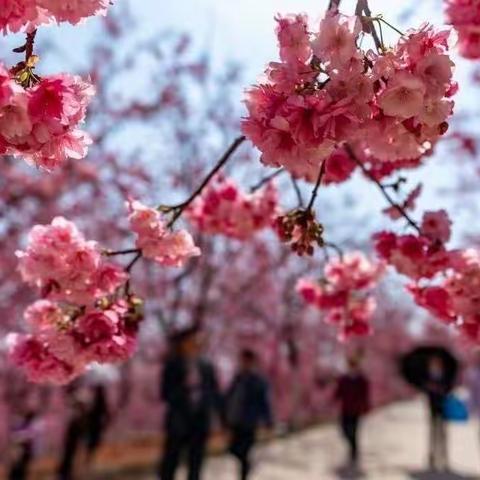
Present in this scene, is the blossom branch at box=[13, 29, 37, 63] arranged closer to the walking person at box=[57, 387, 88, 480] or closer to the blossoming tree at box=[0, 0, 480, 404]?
the blossoming tree at box=[0, 0, 480, 404]

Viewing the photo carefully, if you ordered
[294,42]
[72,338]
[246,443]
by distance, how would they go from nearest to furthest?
1. [294,42]
2. [72,338]
3. [246,443]

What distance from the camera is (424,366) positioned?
11.9 m

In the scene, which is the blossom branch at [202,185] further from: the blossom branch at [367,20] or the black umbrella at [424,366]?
the black umbrella at [424,366]

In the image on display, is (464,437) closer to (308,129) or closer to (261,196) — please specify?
(261,196)

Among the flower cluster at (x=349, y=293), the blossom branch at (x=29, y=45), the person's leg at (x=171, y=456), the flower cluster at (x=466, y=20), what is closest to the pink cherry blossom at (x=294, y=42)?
the flower cluster at (x=466, y=20)

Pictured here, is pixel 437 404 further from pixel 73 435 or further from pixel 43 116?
pixel 43 116

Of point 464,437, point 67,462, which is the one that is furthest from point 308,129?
point 464,437

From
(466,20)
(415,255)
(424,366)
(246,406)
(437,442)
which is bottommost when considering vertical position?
(466,20)

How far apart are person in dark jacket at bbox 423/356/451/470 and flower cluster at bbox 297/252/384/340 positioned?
676cm

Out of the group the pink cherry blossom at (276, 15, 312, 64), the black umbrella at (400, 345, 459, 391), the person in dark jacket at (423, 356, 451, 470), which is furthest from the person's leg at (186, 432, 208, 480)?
the pink cherry blossom at (276, 15, 312, 64)

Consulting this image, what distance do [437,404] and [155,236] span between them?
28.7ft

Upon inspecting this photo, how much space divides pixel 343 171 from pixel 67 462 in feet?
21.3

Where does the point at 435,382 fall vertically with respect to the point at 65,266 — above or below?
above

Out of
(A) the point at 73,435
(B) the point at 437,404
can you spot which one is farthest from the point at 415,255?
(B) the point at 437,404
